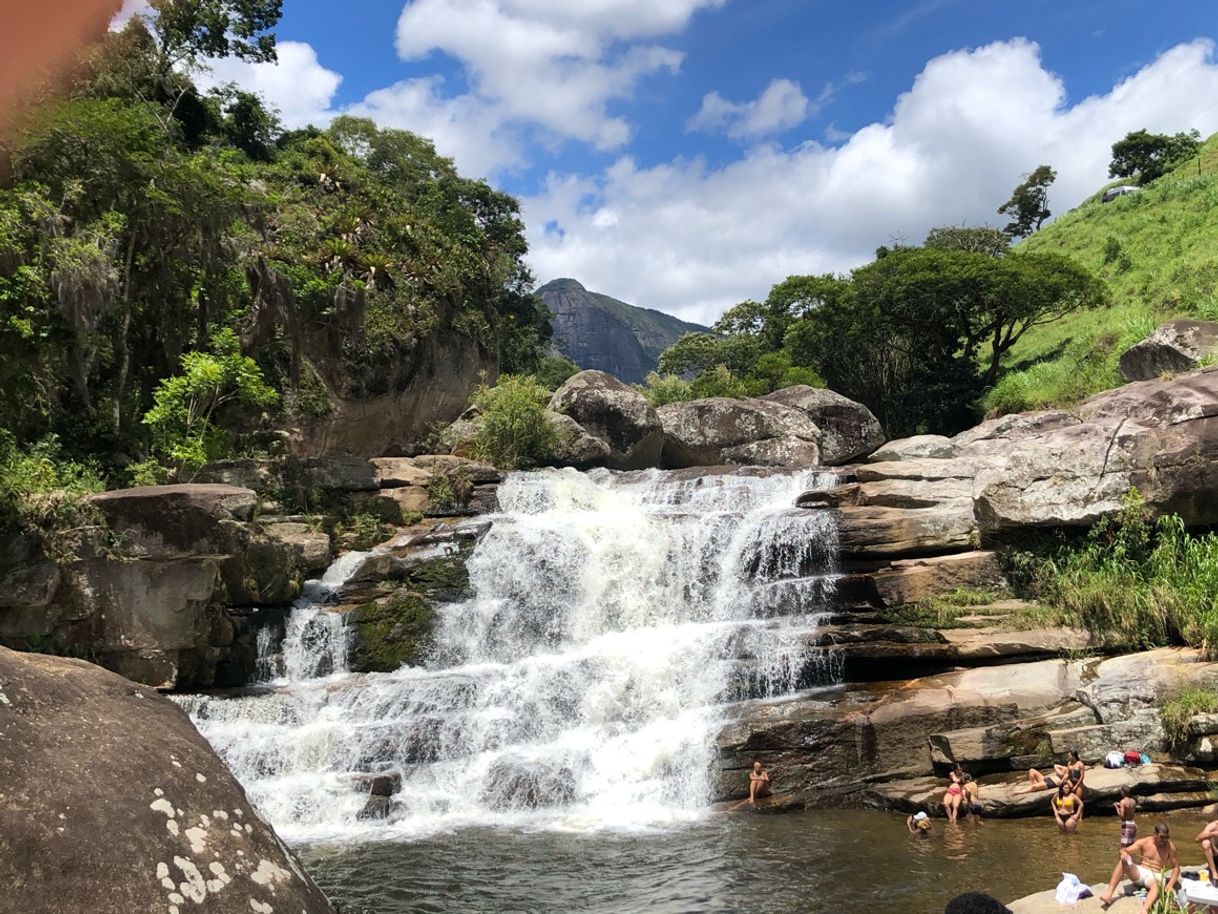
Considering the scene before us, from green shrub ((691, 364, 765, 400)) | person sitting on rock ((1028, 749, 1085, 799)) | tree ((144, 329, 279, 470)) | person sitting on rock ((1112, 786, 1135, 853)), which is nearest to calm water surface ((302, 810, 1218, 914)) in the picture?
person sitting on rock ((1112, 786, 1135, 853))

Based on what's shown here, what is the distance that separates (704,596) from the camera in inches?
650

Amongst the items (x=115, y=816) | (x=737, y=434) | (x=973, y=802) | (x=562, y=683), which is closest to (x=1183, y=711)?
(x=973, y=802)

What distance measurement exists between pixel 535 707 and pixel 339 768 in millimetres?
3071

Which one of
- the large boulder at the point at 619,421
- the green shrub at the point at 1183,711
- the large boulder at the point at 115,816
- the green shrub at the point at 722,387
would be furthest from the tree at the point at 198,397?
the green shrub at the point at 722,387

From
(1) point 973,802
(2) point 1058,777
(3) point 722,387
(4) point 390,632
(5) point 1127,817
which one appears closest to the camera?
(5) point 1127,817

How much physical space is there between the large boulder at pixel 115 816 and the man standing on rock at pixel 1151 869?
665 cm

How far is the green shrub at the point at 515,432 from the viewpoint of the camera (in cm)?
2467

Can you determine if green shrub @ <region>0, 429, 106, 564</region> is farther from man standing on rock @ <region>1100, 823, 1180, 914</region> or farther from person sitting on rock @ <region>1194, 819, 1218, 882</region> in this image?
person sitting on rock @ <region>1194, 819, 1218, 882</region>

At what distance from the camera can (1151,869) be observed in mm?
7363

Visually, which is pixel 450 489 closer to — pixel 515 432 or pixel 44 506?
pixel 515 432

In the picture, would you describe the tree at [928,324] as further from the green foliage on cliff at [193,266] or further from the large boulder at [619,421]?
the green foliage on cliff at [193,266]

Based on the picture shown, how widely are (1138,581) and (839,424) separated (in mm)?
15410

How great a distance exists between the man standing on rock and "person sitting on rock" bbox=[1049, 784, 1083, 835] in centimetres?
225

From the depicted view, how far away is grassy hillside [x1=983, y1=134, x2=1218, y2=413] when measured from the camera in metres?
27.0
